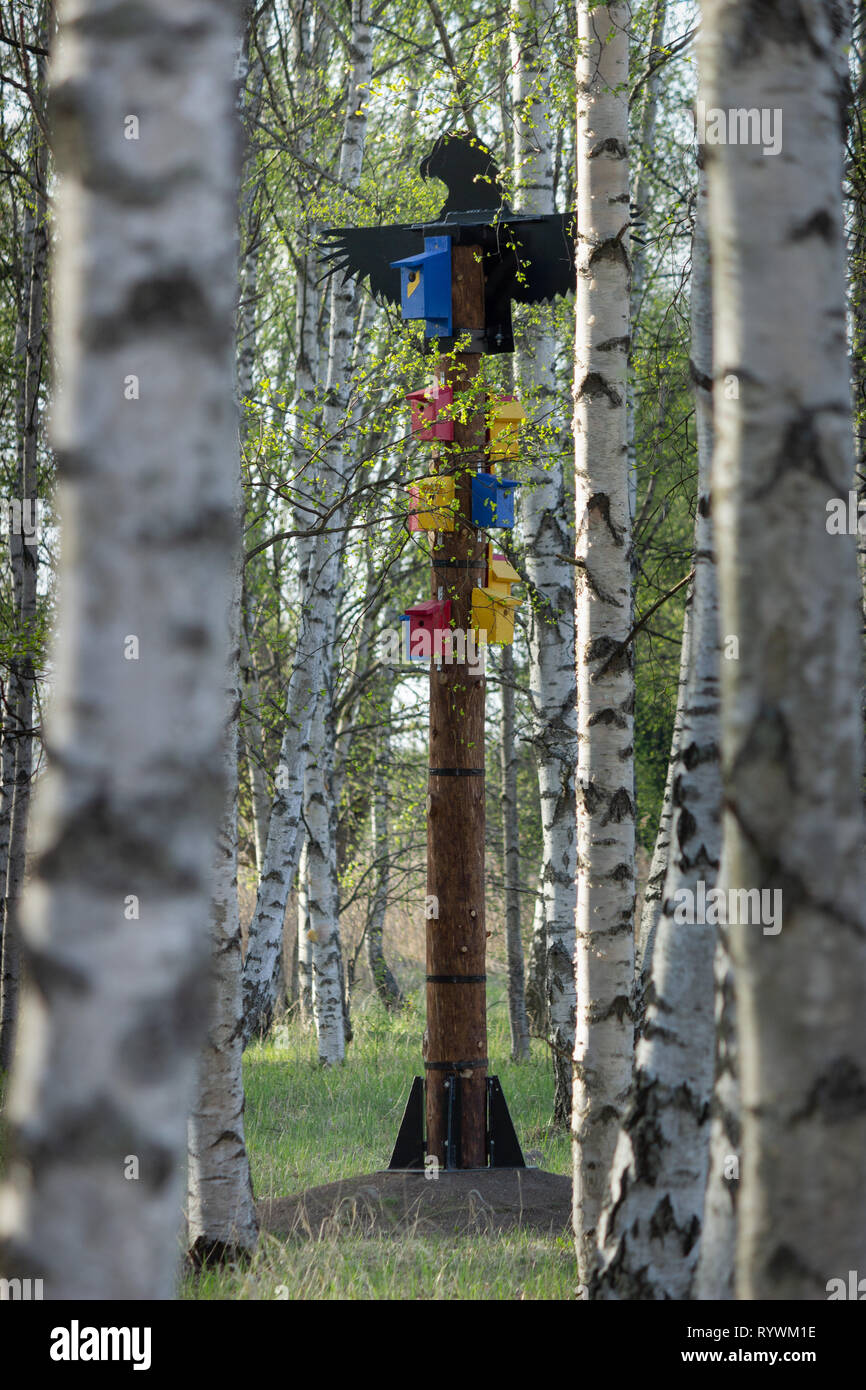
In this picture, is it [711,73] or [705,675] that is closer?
[711,73]

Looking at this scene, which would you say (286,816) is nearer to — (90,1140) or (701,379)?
(701,379)

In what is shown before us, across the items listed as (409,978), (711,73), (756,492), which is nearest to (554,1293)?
(756,492)

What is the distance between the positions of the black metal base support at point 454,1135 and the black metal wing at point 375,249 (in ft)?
15.3

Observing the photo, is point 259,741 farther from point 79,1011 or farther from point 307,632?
point 79,1011

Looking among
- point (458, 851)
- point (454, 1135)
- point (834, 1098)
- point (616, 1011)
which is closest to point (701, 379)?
point (834, 1098)

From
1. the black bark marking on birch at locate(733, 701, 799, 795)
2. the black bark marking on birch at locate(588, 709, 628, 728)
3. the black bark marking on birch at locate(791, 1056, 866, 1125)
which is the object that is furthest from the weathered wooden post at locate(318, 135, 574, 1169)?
the black bark marking on birch at locate(791, 1056, 866, 1125)

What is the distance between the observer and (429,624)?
6578 millimetres

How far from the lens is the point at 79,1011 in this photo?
135cm

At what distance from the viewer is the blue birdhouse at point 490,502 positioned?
21.7ft

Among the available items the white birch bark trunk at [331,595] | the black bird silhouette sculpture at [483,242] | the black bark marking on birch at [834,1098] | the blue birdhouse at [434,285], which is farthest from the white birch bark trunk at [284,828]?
the black bark marking on birch at [834,1098]

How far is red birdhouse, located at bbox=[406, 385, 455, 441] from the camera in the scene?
21.7 ft

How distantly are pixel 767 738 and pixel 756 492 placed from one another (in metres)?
0.38

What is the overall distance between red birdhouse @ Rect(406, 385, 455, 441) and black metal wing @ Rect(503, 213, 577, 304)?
0.85 meters

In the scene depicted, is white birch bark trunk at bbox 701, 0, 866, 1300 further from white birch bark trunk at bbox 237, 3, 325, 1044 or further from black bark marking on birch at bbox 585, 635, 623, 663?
white birch bark trunk at bbox 237, 3, 325, 1044
